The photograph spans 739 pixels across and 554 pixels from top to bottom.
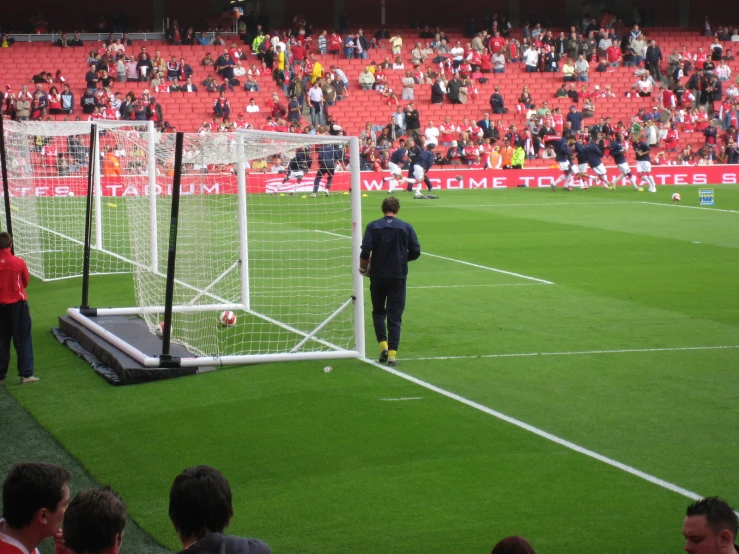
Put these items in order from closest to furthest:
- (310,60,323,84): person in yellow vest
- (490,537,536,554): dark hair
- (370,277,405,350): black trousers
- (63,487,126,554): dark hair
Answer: (490,537,536,554): dark hair, (63,487,126,554): dark hair, (370,277,405,350): black trousers, (310,60,323,84): person in yellow vest

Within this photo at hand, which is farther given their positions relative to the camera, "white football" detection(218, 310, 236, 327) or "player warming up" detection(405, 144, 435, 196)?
"player warming up" detection(405, 144, 435, 196)

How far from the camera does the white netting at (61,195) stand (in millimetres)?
20750

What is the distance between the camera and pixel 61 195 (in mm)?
27312

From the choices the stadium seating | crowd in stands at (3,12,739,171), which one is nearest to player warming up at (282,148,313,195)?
crowd in stands at (3,12,739,171)

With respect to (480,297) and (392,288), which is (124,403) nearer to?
(392,288)

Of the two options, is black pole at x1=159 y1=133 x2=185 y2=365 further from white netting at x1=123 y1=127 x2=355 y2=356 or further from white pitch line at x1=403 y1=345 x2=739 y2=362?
white pitch line at x1=403 y1=345 x2=739 y2=362

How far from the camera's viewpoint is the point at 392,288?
12.4 metres

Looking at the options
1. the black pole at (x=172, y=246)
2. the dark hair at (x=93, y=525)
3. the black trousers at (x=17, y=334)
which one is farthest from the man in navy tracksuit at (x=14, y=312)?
the dark hair at (x=93, y=525)

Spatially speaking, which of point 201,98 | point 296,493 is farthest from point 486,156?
point 296,493

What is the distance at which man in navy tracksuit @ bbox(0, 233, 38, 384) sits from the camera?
38.4ft

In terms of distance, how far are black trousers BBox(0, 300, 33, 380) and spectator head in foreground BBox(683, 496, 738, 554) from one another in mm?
9044

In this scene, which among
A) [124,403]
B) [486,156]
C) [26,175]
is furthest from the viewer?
[486,156]

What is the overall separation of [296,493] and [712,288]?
11.8 meters

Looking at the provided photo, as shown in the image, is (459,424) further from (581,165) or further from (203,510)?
(581,165)
